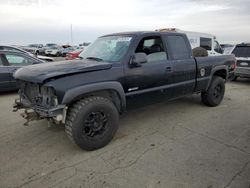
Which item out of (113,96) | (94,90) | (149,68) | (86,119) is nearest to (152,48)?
(149,68)

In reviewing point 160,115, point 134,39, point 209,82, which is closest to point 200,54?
point 209,82

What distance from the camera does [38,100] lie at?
3.53 metres

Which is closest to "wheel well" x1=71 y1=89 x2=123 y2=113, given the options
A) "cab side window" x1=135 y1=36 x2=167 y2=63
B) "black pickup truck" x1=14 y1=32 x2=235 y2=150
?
"black pickup truck" x1=14 y1=32 x2=235 y2=150

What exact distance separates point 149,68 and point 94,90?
125 cm

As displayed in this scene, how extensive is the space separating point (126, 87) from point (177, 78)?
55.4 inches

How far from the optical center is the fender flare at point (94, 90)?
10.5ft

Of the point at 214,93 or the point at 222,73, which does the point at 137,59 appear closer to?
the point at 214,93

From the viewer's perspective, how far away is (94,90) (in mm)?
3455

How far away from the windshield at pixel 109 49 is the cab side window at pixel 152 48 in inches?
12.0

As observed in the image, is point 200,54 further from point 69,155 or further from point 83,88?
point 69,155

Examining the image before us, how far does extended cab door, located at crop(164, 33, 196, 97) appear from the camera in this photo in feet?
15.4

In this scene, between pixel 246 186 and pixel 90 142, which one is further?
pixel 90 142

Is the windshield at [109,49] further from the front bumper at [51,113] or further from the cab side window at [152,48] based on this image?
the front bumper at [51,113]

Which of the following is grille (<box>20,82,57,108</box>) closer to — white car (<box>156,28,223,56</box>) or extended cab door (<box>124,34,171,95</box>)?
extended cab door (<box>124,34,171,95</box>)
